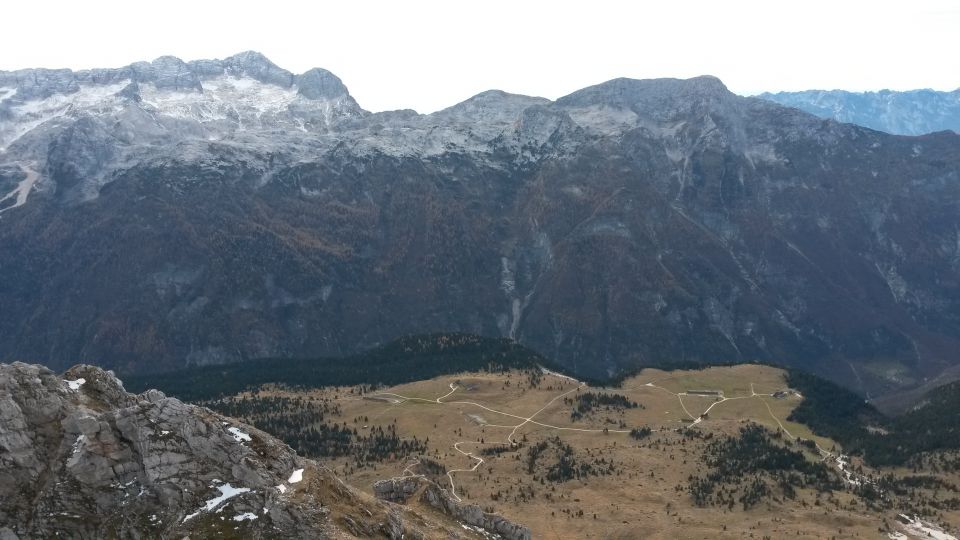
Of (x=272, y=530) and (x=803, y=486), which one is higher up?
(x=272, y=530)

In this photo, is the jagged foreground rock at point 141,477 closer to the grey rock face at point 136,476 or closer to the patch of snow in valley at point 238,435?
the grey rock face at point 136,476

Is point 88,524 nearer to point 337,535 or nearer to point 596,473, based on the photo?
point 337,535

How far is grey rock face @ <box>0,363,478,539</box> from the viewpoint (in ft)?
236

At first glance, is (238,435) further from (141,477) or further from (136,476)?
(136,476)

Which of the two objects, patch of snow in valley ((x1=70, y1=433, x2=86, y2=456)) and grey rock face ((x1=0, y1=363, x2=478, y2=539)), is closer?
grey rock face ((x1=0, y1=363, x2=478, y2=539))

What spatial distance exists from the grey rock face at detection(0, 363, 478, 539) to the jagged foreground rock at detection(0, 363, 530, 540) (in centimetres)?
10

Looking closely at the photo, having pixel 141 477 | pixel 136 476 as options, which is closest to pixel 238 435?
pixel 141 477

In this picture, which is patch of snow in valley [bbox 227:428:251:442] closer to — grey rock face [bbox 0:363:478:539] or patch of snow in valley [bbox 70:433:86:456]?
grey rock face [bbox 0:363:478:539]

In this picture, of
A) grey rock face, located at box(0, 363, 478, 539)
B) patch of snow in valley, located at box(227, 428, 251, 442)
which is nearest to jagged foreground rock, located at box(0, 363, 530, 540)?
grey rock face, located at box(0, 363, 478, 539)

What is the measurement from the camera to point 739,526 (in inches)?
5930

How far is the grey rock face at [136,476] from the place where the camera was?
72.0m

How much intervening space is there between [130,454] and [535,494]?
112 meters

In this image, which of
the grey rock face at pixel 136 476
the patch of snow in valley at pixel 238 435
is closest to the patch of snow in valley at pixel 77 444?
the grey rock face at pixel 136 476

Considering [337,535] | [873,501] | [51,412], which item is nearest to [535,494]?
[873,501]
